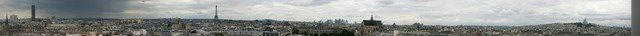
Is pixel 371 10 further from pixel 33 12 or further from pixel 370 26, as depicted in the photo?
pixel 33 12

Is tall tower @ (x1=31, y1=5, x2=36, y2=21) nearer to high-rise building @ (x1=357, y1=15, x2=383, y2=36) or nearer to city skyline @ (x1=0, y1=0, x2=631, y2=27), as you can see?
city skyline @ (x1=0, y1=0, x2=631, y2=27)

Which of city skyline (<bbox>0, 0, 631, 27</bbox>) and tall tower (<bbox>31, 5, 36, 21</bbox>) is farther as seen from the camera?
tall tower (<bbox>31, 5, 36, 21</bbox>)

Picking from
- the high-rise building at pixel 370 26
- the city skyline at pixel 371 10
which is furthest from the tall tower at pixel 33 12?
the high-rise building at pixel 370 26

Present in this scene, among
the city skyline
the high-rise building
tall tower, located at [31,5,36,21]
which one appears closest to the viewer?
the city skyline

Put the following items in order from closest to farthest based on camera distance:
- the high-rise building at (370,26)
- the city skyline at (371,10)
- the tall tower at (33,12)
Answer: the city skyline at (371,10)
the high-rise building at (370,26)
the tall tower at (33,12)

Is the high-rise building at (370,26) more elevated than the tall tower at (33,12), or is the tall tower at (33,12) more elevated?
the tall tower at (33,12)

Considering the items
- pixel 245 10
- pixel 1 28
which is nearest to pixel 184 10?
pixel 245 10

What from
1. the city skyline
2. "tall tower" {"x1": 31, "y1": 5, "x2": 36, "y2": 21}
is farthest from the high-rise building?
"tall tower" {"x1": 31, "y1": 5, "x2": 36, "y2": 21}

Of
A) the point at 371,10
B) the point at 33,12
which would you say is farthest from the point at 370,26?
the point at 33,12

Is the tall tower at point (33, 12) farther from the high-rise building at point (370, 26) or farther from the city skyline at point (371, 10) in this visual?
the high-rise building at point (370, 26)

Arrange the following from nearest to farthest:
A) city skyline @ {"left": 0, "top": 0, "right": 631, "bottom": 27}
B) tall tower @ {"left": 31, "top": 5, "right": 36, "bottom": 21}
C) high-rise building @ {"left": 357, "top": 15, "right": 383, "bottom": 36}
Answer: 1. city skyline @ {"left": 0, "top": 0, "right": 631, "bottom": 27}
2. high-rise building @ {"left": 357, "top": 15, "right": 383, "bottom": 36}
3. tall tower @ {"left": 31, "top": 5, "right": 36, "bottom": 21}
